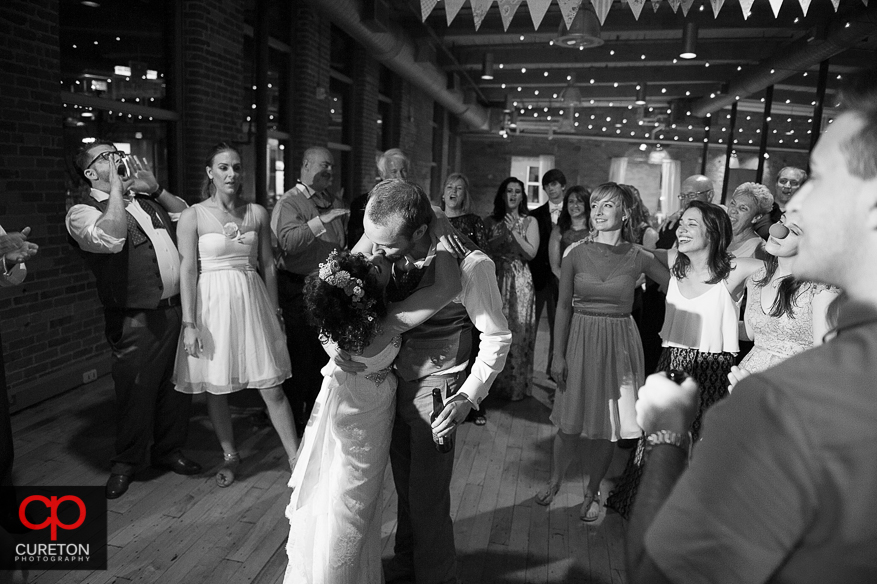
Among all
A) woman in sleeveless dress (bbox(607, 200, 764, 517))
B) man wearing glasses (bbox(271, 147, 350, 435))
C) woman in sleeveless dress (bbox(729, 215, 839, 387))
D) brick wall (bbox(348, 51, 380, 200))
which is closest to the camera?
woman in sleeveless dress (bbox(729, 215, 839, 387))

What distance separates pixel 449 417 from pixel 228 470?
1702 mm

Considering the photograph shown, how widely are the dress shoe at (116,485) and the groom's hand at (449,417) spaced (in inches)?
72.2

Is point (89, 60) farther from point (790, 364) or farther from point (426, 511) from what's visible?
point (790, 364)

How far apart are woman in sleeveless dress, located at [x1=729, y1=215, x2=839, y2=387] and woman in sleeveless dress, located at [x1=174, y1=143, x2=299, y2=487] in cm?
208

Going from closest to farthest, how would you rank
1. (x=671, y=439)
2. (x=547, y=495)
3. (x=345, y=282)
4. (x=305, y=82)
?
(x=671, y=439)
(x=345, y=282)
(x=547, y=495)
(x=305, y=82)

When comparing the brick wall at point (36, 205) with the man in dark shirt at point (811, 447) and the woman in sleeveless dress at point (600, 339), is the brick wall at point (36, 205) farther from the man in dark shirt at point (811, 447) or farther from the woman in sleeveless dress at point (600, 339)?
the man in dark shirt at point (811, 447)

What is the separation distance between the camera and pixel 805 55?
778cm

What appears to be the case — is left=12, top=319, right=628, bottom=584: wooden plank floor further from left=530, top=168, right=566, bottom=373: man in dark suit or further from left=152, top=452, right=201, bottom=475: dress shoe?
left=530, top=168, right=566, bottom=373: man in dark suit

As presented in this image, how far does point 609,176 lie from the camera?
1981 cm

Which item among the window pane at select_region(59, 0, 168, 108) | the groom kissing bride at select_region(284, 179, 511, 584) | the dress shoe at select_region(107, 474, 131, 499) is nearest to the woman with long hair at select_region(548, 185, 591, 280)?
the groom kissing bride at select_region(284, 179, 511, 584)

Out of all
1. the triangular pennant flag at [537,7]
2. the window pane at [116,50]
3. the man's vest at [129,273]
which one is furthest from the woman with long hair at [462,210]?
the window pane at [116,50]

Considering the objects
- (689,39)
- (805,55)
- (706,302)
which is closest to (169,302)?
(706,302)

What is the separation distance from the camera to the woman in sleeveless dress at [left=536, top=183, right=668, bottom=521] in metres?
2.76

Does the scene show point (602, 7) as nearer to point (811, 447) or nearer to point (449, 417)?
point (449, 417)
